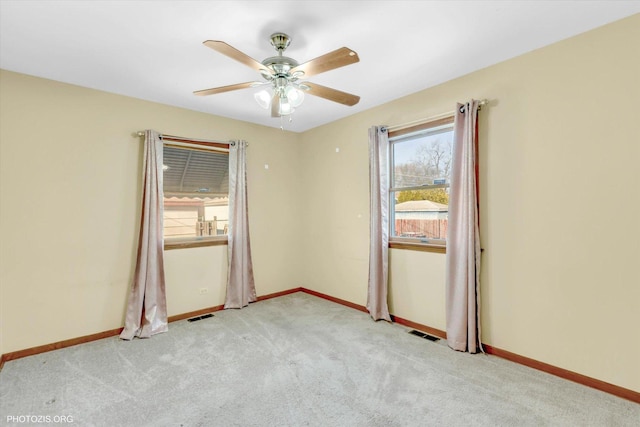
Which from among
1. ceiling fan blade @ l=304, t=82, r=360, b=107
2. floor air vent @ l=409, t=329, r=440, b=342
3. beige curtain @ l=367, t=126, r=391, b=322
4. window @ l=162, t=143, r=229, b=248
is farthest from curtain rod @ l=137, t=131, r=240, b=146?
floor air vent @ l=409, t=329, r=440, b=342

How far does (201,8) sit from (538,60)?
2.60 meters

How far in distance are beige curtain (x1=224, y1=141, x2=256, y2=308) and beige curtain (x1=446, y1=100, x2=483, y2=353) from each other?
2.60 m

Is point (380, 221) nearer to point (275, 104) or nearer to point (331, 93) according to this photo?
point (331, 93)

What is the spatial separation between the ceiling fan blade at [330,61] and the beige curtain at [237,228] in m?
2.24

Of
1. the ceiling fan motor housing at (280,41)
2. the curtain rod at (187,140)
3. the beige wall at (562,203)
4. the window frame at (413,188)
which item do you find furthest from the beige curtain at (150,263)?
the beige wall at (562,203)

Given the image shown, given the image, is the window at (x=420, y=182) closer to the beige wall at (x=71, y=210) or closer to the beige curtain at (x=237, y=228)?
the beige curtain at (x=237, y=228)

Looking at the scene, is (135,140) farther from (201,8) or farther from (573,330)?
(573,330)

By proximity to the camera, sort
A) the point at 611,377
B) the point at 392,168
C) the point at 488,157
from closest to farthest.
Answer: the point at 611,377 < the point at 488,157 < the point at 392,168

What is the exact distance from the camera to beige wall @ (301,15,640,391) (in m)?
2.11

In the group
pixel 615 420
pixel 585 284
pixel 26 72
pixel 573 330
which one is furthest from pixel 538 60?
pixel 26 72

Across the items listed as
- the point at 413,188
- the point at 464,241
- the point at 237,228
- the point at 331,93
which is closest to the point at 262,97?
the point at 331,93

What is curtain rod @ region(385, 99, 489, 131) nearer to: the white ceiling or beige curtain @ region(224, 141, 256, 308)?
the white ceiling

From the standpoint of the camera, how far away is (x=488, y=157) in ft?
9.09

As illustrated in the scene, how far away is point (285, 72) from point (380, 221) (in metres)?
2.05
